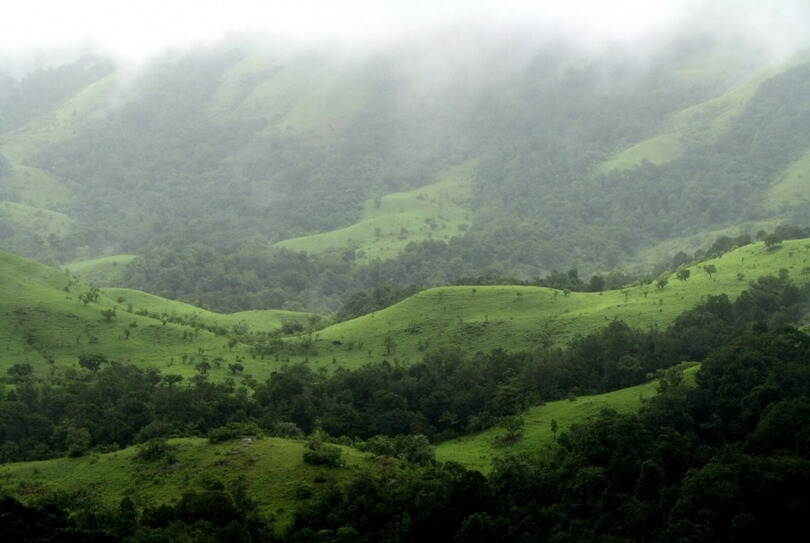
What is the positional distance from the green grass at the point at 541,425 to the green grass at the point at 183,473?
10.2 metres

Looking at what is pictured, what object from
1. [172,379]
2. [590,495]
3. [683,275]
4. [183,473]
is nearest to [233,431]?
[183,473]

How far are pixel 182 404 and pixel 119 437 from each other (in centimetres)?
669

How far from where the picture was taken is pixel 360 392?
88875mm

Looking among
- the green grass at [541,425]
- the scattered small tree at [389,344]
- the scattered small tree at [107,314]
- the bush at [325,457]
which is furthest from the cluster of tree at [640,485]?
the scattered small tree at [107,314]

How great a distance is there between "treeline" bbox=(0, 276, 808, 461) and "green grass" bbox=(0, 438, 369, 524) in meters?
3.25

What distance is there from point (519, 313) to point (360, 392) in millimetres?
34172

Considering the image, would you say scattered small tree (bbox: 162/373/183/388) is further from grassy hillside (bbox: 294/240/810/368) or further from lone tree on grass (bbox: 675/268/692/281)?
lone tree on grass (bbox: 675/268/692/281)

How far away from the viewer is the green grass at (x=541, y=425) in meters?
75.7

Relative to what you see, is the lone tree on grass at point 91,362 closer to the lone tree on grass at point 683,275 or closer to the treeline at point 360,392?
the treeline at point 360,392

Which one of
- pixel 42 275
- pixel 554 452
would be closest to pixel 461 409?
pixel 554 452

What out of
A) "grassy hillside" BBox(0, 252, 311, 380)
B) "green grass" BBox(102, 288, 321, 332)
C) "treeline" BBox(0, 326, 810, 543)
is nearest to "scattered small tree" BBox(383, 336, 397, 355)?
"grassy hillside" BBox(0, 252, 311, 380)

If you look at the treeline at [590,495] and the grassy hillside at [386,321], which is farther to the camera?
the grassy hillside at [386,321]

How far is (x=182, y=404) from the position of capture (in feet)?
263

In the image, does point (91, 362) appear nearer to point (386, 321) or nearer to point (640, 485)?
point (386, 321)
